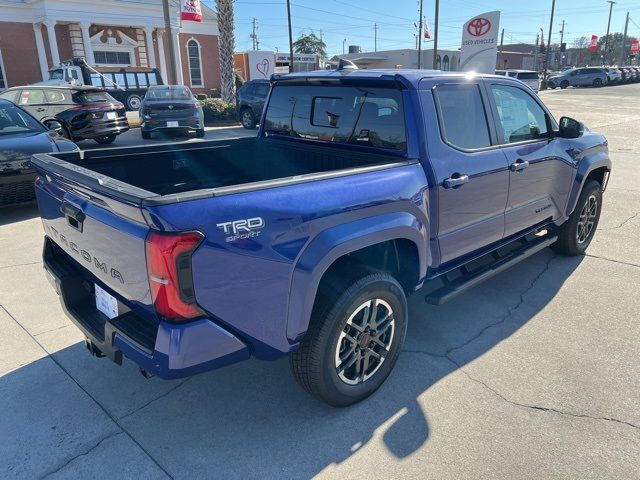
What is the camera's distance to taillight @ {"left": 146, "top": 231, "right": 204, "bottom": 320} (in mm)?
2035

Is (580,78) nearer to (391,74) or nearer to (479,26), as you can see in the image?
(479,26)

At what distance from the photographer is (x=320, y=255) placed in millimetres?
2451

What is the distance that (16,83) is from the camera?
2614 centimetres

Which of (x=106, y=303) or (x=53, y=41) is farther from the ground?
(x=53, y=41)

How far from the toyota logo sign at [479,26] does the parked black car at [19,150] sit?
21.8m

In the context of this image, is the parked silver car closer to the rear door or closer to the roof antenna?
the rear door

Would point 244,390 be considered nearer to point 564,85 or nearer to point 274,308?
point 274,308

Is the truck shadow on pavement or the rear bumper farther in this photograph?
the truck shadow on pavement

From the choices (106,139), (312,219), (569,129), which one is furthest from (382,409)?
(106,139)

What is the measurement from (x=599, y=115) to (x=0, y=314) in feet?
77.5

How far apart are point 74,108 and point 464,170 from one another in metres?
11.2

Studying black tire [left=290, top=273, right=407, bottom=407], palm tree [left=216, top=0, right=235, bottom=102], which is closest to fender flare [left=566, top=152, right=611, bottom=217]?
black tire [left=290, top=273, right=407, bottom=407]

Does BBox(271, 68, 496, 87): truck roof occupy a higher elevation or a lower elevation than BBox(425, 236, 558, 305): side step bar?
higher

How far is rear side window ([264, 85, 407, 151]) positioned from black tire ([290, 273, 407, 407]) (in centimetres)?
100
